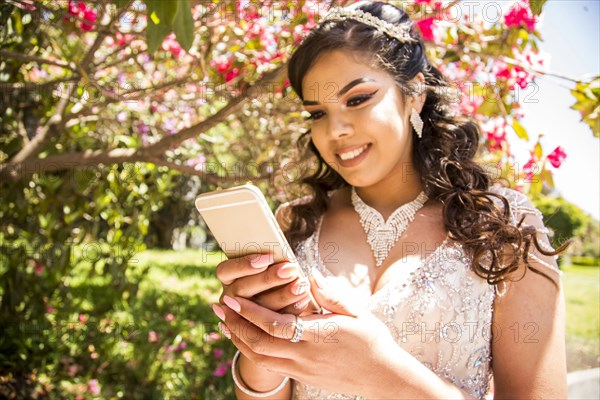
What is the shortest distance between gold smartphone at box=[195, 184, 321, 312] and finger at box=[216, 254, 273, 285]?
18 millimetres

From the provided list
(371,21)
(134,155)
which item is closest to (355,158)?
(371,21)

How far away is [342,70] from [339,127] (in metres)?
0.17

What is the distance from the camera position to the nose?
140 cm

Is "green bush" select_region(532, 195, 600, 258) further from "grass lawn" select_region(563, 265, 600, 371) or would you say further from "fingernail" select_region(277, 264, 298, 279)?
"fingernail" select_region(277, 264, 298, 279)

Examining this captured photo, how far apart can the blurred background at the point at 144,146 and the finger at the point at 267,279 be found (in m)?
0.93

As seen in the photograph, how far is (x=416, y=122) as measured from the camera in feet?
5.15

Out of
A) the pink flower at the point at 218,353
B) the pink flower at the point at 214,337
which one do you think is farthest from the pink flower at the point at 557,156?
the pink flower at the point at 214,337

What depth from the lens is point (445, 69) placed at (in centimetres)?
291

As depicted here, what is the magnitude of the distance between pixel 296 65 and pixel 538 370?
1084mm

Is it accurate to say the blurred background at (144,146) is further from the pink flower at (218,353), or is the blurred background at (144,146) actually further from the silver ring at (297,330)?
the silver ring at (297,330)

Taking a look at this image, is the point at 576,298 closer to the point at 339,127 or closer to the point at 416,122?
the point at 416,122

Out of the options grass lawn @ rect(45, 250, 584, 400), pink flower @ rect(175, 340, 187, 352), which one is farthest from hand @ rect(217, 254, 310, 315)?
pink flower @ rect(175, 340, 187, 352)

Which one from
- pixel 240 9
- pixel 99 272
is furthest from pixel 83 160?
pixel 99 272

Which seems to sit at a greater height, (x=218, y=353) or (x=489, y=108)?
(x=489, y=108)
